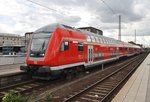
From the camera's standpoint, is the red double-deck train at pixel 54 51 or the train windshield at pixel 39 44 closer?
the red double-deck train at pixel 54 51

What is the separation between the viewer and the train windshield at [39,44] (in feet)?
38.0

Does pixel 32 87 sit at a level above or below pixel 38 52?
below

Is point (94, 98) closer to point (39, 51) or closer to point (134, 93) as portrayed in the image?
point (134, 93)

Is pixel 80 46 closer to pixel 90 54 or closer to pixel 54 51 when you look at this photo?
pixel 90 54

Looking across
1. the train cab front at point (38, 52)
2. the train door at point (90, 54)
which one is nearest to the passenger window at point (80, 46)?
the train door at point (90, 54)

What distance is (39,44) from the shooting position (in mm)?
11953

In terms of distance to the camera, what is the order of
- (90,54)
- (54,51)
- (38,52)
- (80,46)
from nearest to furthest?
(54,51)
(38,52)
(80,46)
(90,54)

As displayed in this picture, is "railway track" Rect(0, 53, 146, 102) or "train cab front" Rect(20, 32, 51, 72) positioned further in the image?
"train cab front" Rect(20, 32, 51, 72)

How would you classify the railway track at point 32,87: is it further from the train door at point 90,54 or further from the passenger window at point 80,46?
the train door at point 90,54

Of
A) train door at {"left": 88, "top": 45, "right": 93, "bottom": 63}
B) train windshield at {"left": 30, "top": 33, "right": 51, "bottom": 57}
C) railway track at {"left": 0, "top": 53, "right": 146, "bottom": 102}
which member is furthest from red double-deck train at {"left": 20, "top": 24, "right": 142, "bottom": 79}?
train door at {"left": 88, "top": 45, "right": 93, "bottom": 63}

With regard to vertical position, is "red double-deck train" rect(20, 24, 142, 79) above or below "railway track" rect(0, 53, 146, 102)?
above

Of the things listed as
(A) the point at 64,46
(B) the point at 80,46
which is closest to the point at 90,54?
(B) the point at 80,46

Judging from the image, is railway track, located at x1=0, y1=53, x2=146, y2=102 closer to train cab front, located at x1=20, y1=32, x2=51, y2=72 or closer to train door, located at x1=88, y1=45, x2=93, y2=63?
train cab front, located at x1=20, y1=32, x2=51, y2=72

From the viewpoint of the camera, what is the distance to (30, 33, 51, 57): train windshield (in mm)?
11578
